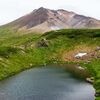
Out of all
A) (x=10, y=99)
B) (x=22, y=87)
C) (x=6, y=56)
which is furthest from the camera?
(x=6, y=56)

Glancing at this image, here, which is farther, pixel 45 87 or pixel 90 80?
pixel 90 80

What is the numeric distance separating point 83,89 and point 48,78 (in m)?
31.7

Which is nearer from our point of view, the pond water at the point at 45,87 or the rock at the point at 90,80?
the pond water at the point at 45,87

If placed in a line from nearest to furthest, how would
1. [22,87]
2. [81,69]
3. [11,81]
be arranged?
[22,87] < [11,81] < [81,69]

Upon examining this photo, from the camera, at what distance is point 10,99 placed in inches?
4171

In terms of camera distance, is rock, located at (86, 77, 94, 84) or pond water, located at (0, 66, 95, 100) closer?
pond water, located at (0, 66, 95, 100)

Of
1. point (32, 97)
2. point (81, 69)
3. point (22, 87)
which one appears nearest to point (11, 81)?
point (22, 87)

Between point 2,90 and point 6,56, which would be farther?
point 6,56

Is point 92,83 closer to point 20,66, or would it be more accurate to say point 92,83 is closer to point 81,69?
point 81,69

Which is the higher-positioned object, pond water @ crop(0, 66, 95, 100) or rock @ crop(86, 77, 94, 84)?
rock @ crop(86, 77, 94, 84)

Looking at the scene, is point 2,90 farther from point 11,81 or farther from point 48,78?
point 48,78

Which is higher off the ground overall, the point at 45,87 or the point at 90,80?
the point at 90,80

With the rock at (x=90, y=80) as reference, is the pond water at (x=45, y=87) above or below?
below

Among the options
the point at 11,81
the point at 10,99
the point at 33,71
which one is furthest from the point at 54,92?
the point at 33,71
